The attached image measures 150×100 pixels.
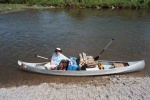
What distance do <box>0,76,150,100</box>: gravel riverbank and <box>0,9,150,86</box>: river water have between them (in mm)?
1260

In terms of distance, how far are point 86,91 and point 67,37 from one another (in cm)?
1288

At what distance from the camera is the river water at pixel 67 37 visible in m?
19.3

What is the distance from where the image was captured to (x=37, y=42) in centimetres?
2577

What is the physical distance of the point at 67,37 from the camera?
2764 cm

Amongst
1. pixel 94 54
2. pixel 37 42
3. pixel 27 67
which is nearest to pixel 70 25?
pixel 37 42

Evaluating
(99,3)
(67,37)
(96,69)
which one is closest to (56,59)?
(96,69)

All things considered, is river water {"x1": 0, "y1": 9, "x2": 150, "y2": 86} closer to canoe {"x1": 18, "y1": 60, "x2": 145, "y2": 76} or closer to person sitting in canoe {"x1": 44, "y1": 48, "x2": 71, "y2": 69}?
canoe {"x1": 18, "y1": 60, "x2": 145, "y2": 76}

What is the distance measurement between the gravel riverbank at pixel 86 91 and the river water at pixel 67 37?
1260 mm

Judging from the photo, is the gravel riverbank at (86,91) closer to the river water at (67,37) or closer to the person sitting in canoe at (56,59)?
the river water at (67,37)

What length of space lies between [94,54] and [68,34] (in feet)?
24.7

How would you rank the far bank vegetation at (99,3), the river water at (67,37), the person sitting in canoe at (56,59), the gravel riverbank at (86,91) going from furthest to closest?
the far bank vegetation at (99,3) < the river water at (67,37) < the person sitting in canoe at (56,59) < the gravel riverbank at (86,91)

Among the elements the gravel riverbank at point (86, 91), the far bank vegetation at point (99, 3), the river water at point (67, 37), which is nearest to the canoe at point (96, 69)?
the river water at point (67, 37)

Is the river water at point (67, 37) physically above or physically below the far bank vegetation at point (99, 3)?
below

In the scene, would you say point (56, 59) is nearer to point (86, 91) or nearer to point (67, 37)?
point (86, 91)
